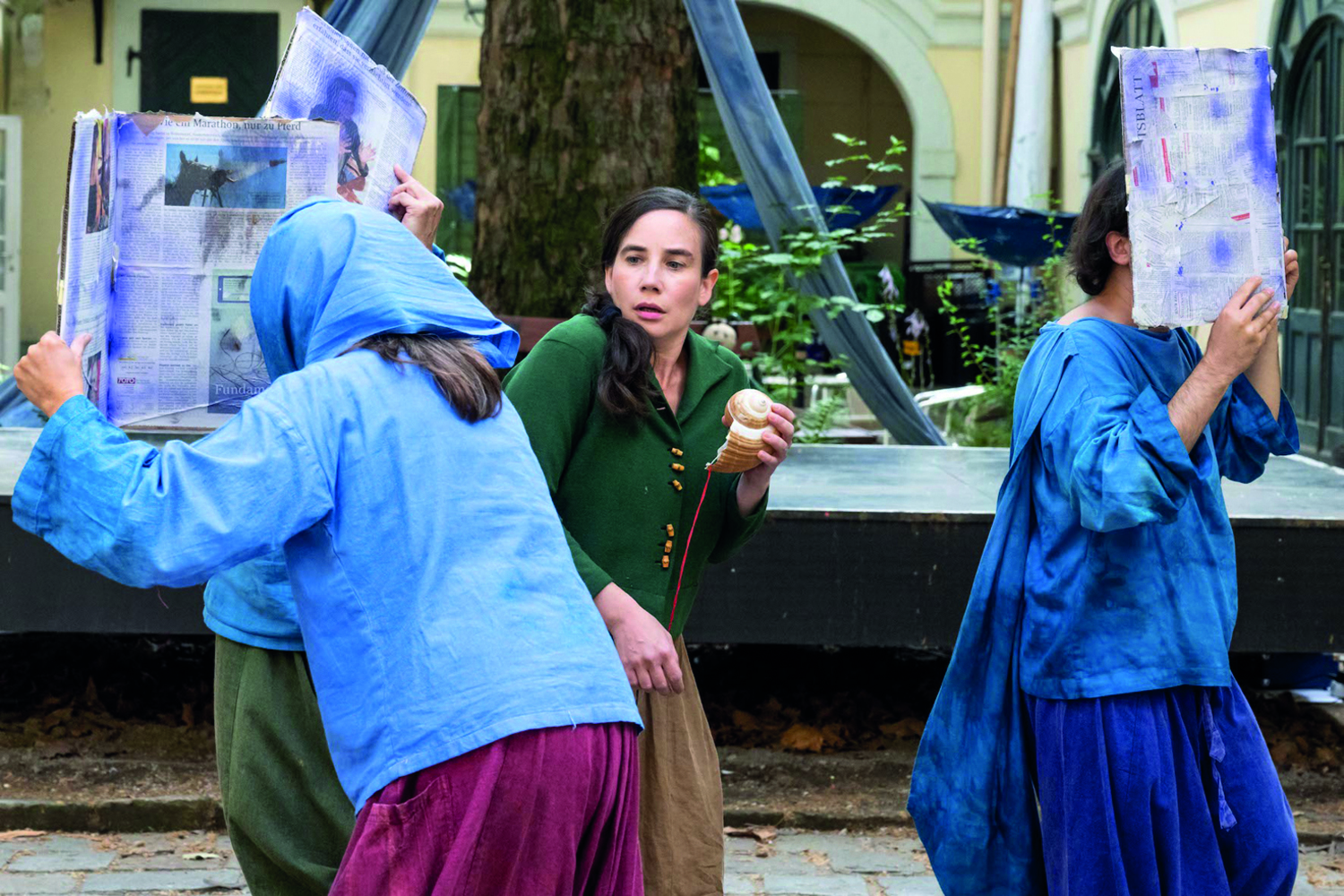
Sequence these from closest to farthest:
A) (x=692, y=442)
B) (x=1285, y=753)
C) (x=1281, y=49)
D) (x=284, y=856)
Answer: (x=284, y=856), (x=692, y=442), (x=1285, y=753), (x=1281, y=49)

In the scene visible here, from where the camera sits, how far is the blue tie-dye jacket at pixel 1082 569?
243 centimetres

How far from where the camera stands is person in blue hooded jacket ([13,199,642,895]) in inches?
69.7

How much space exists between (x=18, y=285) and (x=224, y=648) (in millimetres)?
12095

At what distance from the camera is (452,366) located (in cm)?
191

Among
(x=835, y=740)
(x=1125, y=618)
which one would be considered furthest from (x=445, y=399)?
(x=835, y=740)

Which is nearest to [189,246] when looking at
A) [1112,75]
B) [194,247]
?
[194,247]

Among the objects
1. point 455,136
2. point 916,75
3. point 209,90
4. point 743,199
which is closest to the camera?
point 743,199

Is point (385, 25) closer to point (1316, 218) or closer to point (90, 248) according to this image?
point (90, 248)

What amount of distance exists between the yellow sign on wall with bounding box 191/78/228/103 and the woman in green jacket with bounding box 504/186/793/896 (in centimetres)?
1300

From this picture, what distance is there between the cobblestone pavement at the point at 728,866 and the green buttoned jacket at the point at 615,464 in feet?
4.54

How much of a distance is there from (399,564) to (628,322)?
0.92 metres

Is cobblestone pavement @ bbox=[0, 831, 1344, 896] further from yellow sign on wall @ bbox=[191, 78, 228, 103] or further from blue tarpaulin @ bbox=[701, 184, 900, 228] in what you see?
yellow sign on wall @ bbox=[191, 78, 228, 103]

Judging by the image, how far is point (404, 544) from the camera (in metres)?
1.83

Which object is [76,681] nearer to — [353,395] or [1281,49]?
[353,395]
